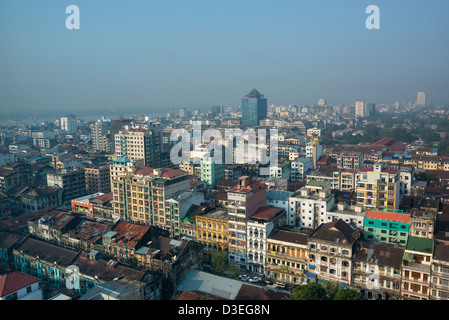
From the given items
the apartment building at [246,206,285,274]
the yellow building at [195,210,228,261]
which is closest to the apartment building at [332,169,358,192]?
the apartment building at [246,206,285,274]

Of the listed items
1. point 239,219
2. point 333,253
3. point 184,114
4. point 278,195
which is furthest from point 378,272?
point 184,114

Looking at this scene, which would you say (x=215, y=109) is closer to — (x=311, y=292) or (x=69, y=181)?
(x=69, y=181)

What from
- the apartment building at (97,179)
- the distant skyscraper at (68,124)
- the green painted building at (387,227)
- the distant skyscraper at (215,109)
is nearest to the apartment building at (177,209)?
the green painted building at (387,227)

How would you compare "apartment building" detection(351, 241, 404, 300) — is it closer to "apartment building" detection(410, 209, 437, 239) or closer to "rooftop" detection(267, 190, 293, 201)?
"apartment building" detection(410, 209, 437, 239)

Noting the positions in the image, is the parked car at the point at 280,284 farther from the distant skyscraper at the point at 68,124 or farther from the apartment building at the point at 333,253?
the distant skyscraper at the point at 68,124
